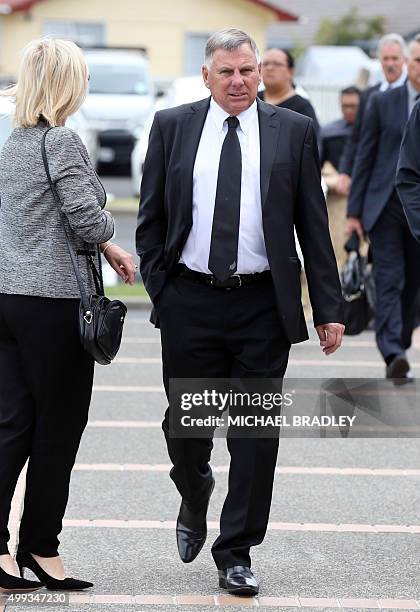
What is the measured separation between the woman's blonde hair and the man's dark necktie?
0.65 m

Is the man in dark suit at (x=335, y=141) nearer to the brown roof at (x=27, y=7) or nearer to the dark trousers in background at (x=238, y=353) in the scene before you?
the dark trousers in background at (x=238, y=353)

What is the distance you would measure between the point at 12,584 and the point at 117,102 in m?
23.1

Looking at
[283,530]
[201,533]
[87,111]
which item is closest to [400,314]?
[283,530]

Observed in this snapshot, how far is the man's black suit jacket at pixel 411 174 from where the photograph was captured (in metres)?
6.19

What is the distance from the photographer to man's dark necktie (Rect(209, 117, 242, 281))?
17.4ft

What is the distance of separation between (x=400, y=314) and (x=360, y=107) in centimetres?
252

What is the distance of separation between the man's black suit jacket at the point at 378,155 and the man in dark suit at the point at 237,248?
359 centimetres

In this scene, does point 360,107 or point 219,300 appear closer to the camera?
point 219,300

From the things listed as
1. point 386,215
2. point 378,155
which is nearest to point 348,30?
point 378,155

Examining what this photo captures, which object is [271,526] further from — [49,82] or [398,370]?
[398,370]

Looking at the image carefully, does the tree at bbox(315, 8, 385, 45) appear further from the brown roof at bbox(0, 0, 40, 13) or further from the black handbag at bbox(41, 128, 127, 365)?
the black handbag at bbox(41, 128, 127, 365)

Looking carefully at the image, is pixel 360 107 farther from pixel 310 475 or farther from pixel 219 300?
pixel 219 300

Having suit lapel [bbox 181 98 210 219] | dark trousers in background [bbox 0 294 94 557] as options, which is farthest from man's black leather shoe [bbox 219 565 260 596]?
suit lapel [bbox 181 98 210 219]

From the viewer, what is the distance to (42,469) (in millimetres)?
5180
